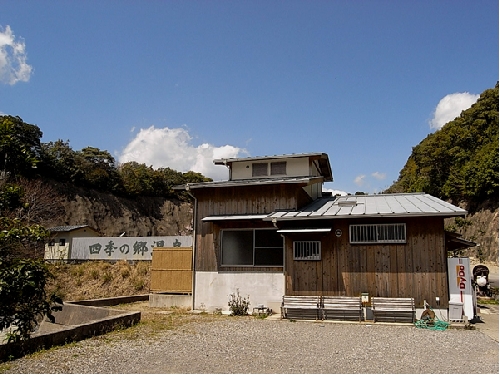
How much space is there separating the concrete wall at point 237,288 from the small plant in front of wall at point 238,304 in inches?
3.9

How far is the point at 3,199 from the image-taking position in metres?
5.01

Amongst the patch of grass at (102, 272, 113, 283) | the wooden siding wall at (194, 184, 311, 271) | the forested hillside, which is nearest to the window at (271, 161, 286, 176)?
the wooden siding wall at (194, 184, 311, 271)

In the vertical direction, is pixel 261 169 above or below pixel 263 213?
above

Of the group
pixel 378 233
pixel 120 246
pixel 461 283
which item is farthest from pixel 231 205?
pixel 120 246

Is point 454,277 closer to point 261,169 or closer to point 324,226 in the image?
point 324,226

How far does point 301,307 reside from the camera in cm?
1120

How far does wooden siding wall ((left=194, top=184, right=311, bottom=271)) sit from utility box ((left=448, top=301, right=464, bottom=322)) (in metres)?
5.04

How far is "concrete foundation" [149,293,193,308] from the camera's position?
13.9 metres

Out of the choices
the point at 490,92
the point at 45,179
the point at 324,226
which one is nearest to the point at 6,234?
the point at 324,226

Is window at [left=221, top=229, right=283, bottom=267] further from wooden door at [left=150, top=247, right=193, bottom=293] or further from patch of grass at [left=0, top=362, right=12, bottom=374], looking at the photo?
patch of grass at [left=0, top=362, right=12, bottom=374]

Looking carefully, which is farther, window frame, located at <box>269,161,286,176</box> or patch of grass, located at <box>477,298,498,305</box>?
patch of grass, located at <box>477,298,498,305</box>

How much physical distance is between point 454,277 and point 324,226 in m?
3.65

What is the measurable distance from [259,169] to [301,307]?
5.61 metres

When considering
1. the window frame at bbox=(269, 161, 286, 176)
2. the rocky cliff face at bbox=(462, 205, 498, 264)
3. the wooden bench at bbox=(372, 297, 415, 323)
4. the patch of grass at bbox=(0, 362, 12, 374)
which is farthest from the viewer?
the rocky cliff face at bbox=(462, 205, 498, 264)
